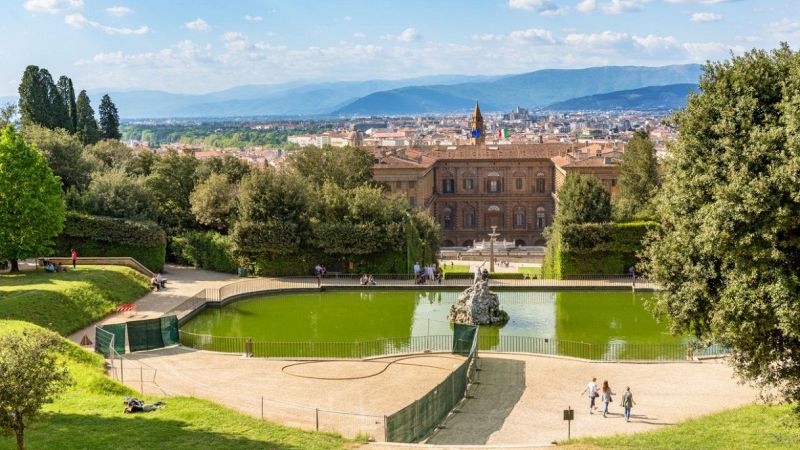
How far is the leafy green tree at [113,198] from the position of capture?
4172 cm

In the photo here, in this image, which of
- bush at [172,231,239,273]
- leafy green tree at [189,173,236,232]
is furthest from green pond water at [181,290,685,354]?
leafy green tree at [189,173,236,232]

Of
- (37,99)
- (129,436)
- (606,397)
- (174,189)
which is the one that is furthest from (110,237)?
(606,397)

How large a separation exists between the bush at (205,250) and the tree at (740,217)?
26.6 metres

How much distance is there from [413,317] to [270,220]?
10278mm

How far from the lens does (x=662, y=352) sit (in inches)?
1069

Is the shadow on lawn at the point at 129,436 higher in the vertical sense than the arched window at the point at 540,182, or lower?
lower

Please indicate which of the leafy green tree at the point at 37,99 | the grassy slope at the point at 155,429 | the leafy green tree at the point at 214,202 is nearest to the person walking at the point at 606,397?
the grassy slope at the point at 155,429

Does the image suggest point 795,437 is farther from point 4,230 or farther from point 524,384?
point 4,230

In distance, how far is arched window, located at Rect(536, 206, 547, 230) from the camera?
87062mm

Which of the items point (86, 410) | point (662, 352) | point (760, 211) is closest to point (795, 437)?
point (760, 211)

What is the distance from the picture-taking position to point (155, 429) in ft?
57.4

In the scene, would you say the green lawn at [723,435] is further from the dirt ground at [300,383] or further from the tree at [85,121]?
the tree at [85,121]

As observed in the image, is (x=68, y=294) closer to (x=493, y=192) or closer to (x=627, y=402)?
(x=627, y=402)

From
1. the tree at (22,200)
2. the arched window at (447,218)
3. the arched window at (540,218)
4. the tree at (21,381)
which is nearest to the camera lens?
the tree at (21,381)
